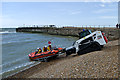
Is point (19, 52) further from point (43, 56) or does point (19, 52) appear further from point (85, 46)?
point (85, 46)

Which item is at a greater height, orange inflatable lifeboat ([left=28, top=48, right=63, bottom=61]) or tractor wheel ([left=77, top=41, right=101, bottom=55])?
tractor wheel ([left=77, top=41, right=101, bottom=55])

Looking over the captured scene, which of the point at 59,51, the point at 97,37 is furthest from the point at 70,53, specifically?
the point at 97,37

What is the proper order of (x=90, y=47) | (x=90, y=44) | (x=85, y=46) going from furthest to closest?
(x=85, y=46), (x=90, y=47), (x=90, y=44)

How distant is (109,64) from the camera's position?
6.60 metres

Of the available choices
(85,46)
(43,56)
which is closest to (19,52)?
(43,56)

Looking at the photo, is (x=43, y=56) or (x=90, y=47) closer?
(x=90, y=47)

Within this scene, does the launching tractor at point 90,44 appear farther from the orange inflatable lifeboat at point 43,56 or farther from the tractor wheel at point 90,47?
the orange inflatable lifeboat at point 43,56

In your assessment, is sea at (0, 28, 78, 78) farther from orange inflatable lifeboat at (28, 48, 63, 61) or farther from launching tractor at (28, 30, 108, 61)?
launching tractor at (28, 30, 108, 61)

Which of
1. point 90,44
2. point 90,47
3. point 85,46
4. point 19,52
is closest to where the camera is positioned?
point 90,44

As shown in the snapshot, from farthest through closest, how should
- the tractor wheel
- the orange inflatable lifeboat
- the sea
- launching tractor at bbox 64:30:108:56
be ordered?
the orange inflatable lifeboat < launching tractor at bbox 64:30:108:56 < the tractor wheel < the sea

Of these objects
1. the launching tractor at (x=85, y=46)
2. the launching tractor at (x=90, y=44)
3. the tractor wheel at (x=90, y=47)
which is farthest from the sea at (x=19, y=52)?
the tractor wheel at (x=90, y=47)

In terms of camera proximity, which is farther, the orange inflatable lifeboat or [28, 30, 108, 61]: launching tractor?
the orange inflatable lifeboat

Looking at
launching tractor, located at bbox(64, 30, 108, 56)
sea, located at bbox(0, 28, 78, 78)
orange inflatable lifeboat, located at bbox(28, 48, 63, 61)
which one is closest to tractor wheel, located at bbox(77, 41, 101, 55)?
launching tractor, located at bbox(64, 30, 108, 56)

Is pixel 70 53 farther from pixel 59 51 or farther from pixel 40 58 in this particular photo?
pixel 40 58
